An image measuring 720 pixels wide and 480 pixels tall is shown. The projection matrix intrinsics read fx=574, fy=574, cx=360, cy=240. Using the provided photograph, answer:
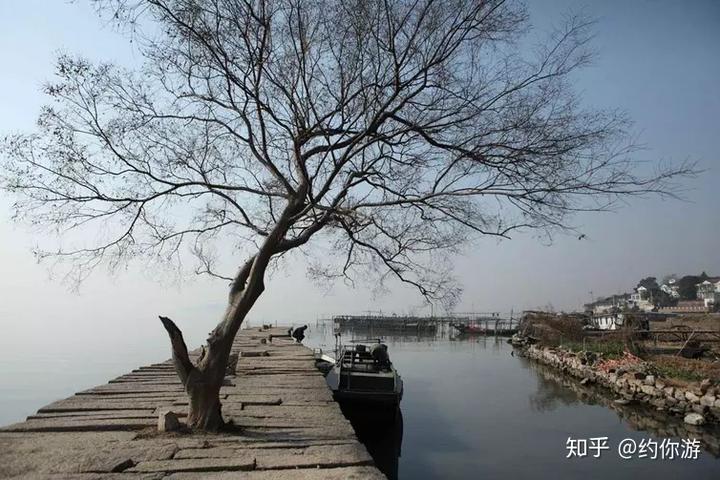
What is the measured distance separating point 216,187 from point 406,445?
988cm

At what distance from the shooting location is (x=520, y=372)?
31250 mm

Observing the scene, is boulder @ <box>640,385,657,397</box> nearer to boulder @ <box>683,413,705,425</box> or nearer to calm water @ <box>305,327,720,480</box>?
calm water @ <box>305,327,720,480</box>

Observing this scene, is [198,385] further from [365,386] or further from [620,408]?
[620,408]

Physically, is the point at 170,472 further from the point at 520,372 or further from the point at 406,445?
the point at 520,372

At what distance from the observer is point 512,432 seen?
1672cm

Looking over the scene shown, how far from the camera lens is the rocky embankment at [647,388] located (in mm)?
15383

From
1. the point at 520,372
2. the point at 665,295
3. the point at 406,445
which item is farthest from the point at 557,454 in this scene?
the point at 665,295

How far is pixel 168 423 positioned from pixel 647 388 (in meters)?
16.4

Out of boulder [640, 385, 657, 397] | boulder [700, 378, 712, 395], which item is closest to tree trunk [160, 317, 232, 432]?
boulder [700, 378, 712, 395]

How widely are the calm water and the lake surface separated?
0.08 ft

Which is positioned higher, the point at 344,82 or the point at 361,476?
the point at 344,82

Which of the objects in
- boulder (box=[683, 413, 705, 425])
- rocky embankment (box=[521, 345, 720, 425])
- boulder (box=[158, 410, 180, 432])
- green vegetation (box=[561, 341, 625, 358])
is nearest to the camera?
boulder (box=[158, 410, 180, 432])

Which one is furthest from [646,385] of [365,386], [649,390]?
[365,386]

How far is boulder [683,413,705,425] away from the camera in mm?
15055
